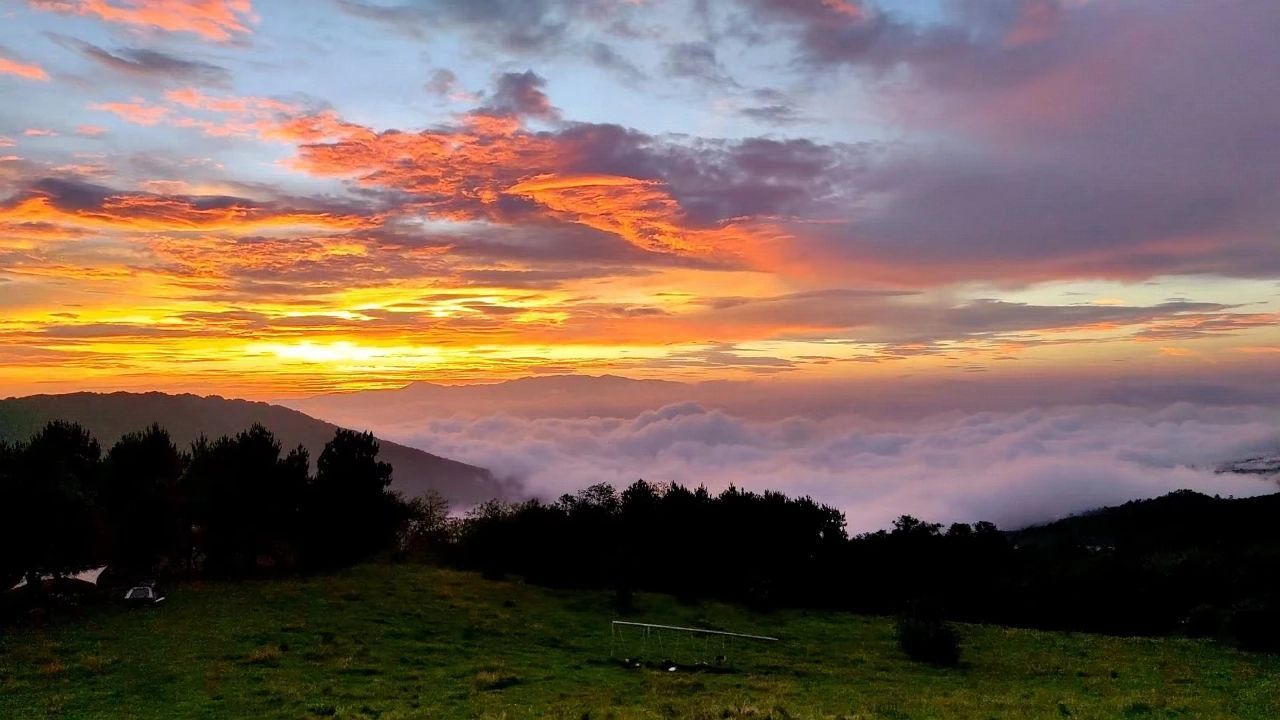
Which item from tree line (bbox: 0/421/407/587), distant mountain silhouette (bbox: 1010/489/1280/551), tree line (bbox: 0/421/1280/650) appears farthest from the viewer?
distant mountain silhouette (bbox: 1010/489/1280/551)

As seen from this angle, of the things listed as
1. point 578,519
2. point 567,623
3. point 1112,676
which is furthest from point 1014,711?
point 578,519

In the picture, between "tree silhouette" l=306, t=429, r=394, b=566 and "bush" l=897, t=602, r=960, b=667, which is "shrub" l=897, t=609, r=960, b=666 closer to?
"bush" l=897, t=602, r=960, b=667

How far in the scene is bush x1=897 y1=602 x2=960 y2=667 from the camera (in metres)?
35.7

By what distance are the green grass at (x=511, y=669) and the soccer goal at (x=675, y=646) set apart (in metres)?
0.91

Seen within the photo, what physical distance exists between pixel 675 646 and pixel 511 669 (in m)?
10.2

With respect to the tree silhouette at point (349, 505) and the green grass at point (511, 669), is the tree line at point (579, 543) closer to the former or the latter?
the tree silhouette at point (349, 505)

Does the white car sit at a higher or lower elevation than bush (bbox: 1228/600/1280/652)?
lower

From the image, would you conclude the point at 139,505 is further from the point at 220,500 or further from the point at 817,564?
the point at 817,564

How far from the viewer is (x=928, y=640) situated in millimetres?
36219

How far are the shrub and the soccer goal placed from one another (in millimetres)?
7249

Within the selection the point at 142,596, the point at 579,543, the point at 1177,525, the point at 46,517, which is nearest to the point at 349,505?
the point at 142,596

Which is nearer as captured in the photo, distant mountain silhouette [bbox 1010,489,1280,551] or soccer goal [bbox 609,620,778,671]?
soccer goal [bbox 609,620,778,671]

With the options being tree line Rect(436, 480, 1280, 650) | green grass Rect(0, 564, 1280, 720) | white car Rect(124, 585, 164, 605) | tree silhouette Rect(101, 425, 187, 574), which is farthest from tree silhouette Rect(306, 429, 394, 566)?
white car Rect(124, 585, 164, 605)

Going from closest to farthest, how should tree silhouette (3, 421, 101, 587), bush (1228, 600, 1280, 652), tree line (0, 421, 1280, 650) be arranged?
1. bush (1228, 600, 1280, 652)
2. tree silhouette (3, 421, 101, 587)
3. tree line (0, 421, 1280, 650)
